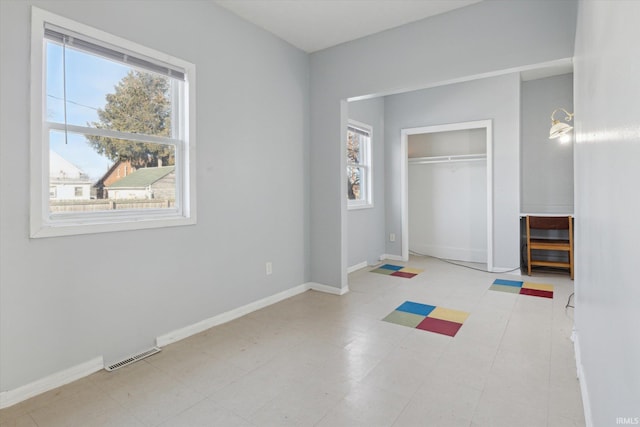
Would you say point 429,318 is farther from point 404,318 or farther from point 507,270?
point 507,270

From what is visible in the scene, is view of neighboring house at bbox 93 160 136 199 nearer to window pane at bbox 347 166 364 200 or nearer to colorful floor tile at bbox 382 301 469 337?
colorful floor tile at bbox 382 301 469 337

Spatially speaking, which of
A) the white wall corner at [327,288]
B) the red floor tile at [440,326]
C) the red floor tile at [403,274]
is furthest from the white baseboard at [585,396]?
the red floor tile at [403,274]

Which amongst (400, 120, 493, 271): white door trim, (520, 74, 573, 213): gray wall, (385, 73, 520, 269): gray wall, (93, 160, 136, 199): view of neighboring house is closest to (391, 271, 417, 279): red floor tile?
(400, 120, 493, 271): white door trim

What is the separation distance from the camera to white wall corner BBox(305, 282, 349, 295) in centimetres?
389

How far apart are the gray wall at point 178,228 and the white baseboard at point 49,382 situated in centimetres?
4

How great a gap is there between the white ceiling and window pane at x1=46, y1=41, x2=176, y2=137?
1.07m

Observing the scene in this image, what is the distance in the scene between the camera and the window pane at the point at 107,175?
213 cm

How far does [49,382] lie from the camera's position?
202 cm

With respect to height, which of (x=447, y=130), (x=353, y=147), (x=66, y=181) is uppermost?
(x=447, y=130)

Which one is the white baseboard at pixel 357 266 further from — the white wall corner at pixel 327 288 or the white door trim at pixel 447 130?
the white wall corner at pixel 327 288

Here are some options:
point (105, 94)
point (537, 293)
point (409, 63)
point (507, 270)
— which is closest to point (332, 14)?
point (409, 63)

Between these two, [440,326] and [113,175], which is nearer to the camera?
[113,175]

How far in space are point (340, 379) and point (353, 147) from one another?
12.3 feet

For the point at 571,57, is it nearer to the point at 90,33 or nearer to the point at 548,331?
the point at 548,331
